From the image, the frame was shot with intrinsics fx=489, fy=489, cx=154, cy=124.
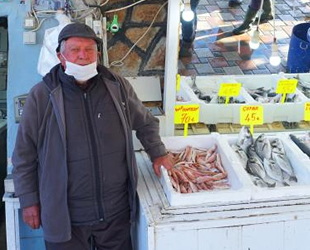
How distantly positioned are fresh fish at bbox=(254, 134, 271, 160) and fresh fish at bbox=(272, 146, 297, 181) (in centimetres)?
4

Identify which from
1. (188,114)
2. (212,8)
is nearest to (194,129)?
(188,114)

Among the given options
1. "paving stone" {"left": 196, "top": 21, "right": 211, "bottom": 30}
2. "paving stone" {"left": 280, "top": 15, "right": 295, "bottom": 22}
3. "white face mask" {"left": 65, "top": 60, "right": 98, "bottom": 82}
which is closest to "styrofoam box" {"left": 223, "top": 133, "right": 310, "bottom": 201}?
"white face mask" {"left": 65, "top": 60, "right": 98, "bottom": 82}

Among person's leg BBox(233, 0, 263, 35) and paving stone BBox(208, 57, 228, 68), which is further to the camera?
person's leg BBox(233, 0, 263, 35)

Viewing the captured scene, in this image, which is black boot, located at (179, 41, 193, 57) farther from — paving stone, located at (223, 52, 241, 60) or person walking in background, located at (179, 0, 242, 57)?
paving stone, located at (223, 52, 241, 60)

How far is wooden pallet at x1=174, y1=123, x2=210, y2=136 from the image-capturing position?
12.1 feet

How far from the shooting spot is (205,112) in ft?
12.6

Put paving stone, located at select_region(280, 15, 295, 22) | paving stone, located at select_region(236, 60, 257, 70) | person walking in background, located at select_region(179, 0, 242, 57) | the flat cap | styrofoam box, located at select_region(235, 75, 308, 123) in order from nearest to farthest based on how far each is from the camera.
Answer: the flat cap < styrofoam box, located at select_region(235, 75, 308, 123) < person walking in background, located at select_region(179, 0, 242, 57) < paving stone, located at select_region(236, 60, 257, 70) < paving stone, located at select_region(280, 15, 295, 22)

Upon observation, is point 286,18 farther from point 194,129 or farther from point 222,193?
point 222,193

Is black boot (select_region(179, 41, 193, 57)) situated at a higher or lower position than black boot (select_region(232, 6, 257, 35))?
lower

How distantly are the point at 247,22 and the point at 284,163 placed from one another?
2.44 meters

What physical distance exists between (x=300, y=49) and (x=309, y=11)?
113 cm

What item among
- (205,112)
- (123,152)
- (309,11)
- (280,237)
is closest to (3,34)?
(205,112)

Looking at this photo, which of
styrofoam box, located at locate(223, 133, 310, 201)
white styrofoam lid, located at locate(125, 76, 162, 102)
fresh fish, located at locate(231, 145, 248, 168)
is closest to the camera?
styrofoam box, located at locate(223, 133, 310, 201)

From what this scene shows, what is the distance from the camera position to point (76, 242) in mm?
2756
